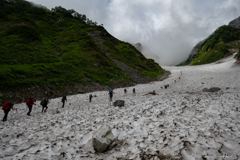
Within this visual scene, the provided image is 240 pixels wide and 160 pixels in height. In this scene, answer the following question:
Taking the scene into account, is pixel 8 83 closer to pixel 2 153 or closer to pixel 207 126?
pixel 2 153

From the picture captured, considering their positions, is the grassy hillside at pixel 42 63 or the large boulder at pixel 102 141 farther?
the grassy hillside at pixel 42 63

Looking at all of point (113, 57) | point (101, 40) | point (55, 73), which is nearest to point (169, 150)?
point (55, 73)

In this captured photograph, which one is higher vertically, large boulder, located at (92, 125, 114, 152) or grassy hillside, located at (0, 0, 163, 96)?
grassy hillside, located at (0, 0, 163, 96)

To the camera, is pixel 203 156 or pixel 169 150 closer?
pixel 203 156

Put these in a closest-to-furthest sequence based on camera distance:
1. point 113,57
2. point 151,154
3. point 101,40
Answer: point 151,154, point 113,57, point 101,40

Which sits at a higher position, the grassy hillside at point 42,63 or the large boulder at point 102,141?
the grassy hillside at point 42,63

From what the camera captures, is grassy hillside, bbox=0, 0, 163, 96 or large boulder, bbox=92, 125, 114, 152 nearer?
large boulder, bbox=92, 125, 114, 152

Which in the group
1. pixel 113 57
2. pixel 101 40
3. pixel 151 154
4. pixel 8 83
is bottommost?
pixel 151 154

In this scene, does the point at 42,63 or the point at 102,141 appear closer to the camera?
the point at 102,141

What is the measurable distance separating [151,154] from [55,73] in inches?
1390

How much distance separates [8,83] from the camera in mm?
22781

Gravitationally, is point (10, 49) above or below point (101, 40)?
below

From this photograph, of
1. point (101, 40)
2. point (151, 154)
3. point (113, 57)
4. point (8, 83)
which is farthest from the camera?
point (101, 40)

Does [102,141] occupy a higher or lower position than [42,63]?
lower
